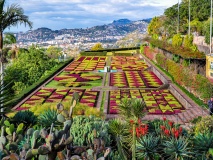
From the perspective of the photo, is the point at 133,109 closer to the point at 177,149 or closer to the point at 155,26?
the point at 177,149

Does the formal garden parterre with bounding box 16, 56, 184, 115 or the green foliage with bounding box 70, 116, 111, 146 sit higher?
the green foliage with bounding box 70, 116, 111, 146

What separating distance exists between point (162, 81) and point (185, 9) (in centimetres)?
3384

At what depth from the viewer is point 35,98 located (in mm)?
24438

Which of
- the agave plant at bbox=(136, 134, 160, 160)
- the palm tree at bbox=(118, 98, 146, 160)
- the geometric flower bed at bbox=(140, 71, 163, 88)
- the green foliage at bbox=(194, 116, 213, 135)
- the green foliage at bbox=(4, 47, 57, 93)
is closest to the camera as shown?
the agave plant at bbox=(136, 134, 160, 160)

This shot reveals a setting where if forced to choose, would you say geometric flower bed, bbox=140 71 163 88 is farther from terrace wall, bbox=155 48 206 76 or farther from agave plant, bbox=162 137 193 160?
agave plant, bbox=162 137 193 160

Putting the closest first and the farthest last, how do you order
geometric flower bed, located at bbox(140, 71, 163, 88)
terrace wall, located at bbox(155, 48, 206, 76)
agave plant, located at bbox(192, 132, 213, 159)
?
agave plant, located at bbox(192, 132, 213, 159) → terrace wall, located at bbox(155, 48, 206, 76) → geometric flower bed, located at bbox(140, 71, 163, 88)

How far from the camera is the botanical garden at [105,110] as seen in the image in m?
6.86

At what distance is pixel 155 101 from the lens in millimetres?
23328

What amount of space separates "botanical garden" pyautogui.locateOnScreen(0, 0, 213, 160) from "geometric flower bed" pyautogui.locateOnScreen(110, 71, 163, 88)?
0.09 m

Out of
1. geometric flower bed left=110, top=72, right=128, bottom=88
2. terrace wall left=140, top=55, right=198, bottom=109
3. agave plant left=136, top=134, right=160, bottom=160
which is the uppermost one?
agave plant left=136, top=134, right=160, bottom=160

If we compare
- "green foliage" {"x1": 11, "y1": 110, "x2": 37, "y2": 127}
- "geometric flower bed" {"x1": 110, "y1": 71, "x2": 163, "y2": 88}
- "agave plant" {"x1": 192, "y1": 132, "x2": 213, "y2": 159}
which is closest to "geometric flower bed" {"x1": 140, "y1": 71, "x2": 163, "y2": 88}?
"geometric flower bed" {"x1": 110, "y1": 71, "x2": 163, "y2": 88}

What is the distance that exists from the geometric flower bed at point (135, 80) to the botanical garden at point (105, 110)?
0.29 feet

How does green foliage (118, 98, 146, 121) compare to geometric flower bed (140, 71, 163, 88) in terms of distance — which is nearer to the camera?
green foliage (118, 98, 146, 121)

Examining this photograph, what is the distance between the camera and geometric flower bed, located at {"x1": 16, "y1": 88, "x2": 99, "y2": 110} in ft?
75.4
